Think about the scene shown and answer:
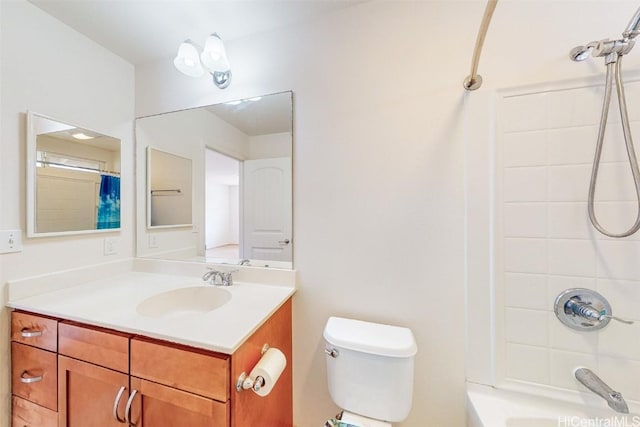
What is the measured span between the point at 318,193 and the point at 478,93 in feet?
2.81

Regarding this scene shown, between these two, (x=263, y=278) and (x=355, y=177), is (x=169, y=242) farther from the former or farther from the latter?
(x=355, y=177)

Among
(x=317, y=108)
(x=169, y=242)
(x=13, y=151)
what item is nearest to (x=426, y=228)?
(x=317, y=108)

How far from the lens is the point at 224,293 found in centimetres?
124

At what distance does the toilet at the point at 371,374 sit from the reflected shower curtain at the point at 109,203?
153cm

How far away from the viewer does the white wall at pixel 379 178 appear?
1063 mm

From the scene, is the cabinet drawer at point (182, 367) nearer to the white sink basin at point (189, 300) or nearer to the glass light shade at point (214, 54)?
the white sink basin at point (189, 300)

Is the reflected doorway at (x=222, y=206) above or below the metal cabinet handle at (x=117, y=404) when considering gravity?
above

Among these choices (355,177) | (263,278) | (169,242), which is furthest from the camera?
(169,242)

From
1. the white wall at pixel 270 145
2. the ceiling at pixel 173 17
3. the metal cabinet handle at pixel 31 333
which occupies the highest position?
the ceiling at pixel 173 17

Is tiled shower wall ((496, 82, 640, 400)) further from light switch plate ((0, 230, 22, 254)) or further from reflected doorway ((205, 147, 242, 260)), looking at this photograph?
light switch plate ((0, 230, 22, 254))

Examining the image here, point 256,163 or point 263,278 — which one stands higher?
point 256,163

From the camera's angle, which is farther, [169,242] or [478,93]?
[169,242]

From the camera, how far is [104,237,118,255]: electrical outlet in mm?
1470

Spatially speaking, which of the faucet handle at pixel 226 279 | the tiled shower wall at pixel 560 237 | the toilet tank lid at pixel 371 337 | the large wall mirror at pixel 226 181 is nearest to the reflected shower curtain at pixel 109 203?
the large wall mirror at pixel 226 181
